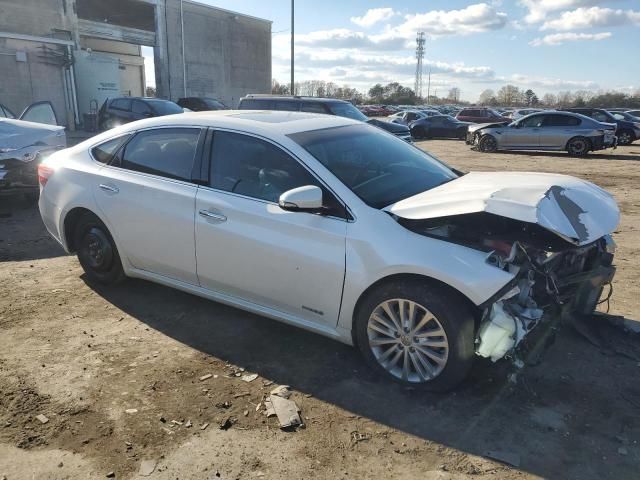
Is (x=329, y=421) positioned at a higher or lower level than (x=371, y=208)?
lower

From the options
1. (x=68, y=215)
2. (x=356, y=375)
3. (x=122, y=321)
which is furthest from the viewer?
(x=68, y=215)

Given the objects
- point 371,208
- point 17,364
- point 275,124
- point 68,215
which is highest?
point 275,124

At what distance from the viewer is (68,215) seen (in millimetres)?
4742

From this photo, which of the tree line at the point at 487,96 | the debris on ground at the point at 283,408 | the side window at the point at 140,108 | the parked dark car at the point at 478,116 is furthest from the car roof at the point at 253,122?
the tree line at the point at 487,96

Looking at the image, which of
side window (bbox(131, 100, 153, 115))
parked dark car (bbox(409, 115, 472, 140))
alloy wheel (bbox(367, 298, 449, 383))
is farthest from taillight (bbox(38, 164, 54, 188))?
parked dark car (bbox(409, 115, 472, 140))

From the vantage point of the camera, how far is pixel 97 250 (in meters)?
4.66

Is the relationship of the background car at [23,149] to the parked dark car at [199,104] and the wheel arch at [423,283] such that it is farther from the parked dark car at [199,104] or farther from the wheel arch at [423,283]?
the parked dark car at [199,104]

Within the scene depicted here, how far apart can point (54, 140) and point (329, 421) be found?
Answer: 23.1 feet

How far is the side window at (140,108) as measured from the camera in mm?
16688

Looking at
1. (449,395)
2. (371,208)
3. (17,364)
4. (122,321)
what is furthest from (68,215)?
(449,395)

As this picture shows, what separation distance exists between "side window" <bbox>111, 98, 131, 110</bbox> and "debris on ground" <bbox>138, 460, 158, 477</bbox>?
16.5 metres

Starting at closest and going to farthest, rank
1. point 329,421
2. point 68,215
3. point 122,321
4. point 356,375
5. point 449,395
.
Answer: point 329,421, point 449,395, point 356,375, point 122,321, point 68,215

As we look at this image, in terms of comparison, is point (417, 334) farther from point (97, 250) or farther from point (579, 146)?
point (579, 146)

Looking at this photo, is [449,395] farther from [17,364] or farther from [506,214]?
[17,364]
